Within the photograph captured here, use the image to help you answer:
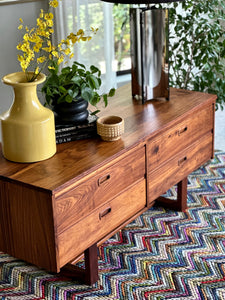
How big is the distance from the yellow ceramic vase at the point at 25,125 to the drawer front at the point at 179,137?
1.63 feet

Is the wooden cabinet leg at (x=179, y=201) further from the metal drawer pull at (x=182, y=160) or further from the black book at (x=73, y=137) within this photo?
the black book at (x=73, y=137)

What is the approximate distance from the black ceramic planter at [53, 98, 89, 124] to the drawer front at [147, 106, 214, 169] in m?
0.32

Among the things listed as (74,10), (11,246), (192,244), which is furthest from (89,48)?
(11,246)

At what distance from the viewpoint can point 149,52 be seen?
99.6 inches

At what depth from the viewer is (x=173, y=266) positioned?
2.31 metres

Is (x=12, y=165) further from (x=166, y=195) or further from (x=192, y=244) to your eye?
(x=166, y=195)

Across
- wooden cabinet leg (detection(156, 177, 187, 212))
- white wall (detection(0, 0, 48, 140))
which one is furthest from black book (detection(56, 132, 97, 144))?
white wall (detection(0, 0, 48, 140))

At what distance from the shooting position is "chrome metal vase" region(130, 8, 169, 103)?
8.13ft

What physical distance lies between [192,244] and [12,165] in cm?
99

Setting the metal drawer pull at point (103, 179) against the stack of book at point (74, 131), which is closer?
the metal drawer pull at point (103, 179)

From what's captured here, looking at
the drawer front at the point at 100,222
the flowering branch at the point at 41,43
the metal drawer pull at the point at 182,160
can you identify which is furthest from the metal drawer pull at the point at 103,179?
the metal drawer pull at the point at 182,160

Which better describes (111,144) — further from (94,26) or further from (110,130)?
(94,26)

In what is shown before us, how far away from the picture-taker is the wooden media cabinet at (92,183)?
6.07ft

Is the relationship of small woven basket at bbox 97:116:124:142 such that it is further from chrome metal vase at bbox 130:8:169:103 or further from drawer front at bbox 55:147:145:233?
chrome metal vase at bbox 130:8:169:103
